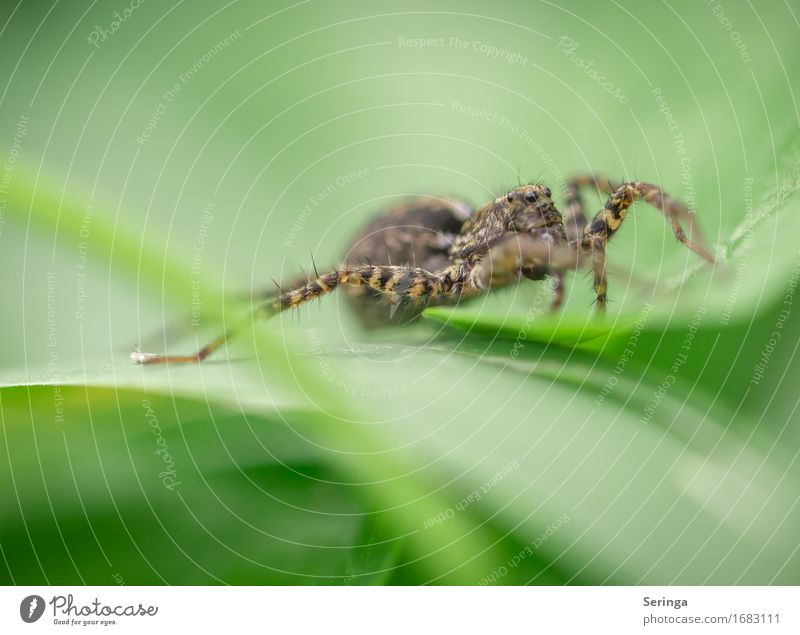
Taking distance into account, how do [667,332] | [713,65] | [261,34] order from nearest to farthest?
[667,332]
[713,65]
[261,34]

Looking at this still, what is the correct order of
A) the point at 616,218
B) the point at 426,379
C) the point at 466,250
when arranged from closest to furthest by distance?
the point at 426,379 → the point at 616,218 → the point at 466,250

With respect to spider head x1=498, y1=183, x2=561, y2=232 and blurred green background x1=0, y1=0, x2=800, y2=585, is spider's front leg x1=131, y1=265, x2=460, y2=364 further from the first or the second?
spider head x1=498, y1=183, x2=561, y2=232

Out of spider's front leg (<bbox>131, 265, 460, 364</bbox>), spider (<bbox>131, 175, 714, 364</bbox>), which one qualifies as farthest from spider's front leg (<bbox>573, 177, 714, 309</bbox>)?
spider's front leg (<bbox>131, 265, 460, 364</bbox>)

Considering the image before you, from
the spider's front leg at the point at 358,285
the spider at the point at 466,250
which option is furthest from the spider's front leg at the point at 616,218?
the spider's front leg at the point at 358,285

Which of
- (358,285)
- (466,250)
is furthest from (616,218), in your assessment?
(358,285)

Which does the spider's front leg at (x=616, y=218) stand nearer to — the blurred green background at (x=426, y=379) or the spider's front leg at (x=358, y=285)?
the blurred green background at (x=426, y=379)

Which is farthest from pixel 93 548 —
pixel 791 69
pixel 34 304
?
pixel 791 69

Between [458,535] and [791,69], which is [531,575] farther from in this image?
[791,69]

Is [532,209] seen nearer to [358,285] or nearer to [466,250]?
[466,250]
